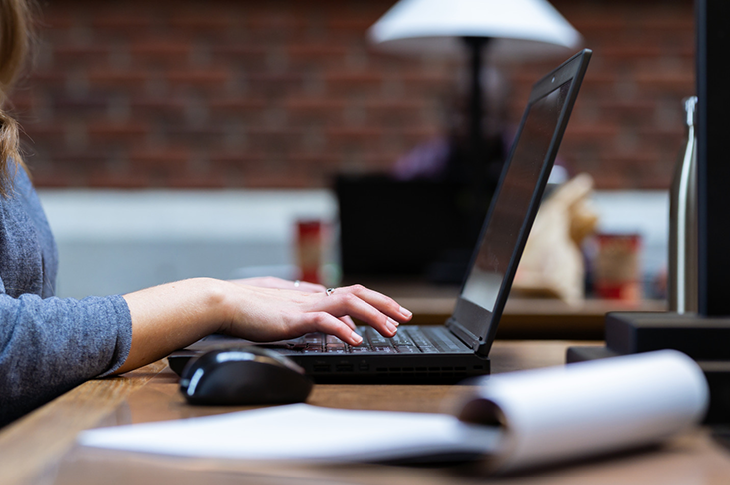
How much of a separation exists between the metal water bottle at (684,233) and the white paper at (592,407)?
1.35 ft

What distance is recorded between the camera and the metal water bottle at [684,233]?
31.1 inches

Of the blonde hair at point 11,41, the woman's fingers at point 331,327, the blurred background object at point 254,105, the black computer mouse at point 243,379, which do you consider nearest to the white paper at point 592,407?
the black computer mouse at point 243,379

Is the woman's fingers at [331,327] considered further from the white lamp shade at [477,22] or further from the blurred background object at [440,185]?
the white lamp shade at [477,22]

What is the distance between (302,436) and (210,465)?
5cm

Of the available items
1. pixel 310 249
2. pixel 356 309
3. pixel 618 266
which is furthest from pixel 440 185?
pixel 356 309

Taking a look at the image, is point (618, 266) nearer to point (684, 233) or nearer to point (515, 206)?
point (684, 233)

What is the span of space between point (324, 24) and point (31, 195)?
6.93ft

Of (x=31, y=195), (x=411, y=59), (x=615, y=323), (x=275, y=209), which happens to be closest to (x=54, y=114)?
(x=275, y=209)

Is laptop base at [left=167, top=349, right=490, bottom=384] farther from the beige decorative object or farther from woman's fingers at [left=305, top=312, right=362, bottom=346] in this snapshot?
the beige decorative object

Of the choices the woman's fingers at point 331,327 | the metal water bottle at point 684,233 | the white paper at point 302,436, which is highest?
the metal water bottle at point 684,233

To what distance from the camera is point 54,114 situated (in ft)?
9.44

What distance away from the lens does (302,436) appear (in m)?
0.40

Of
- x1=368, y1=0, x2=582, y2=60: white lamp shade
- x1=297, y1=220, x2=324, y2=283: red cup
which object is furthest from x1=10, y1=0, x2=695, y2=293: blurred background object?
x1=297, y1=220, x2=324, y2=283: red cup

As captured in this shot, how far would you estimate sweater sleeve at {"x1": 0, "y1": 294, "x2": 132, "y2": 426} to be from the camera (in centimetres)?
58
